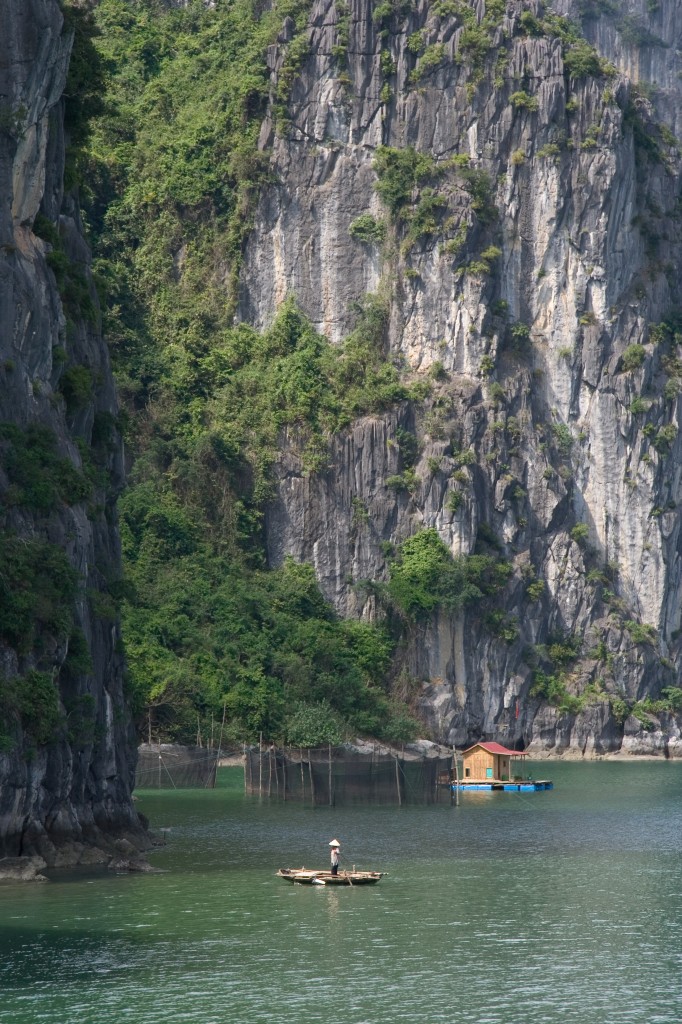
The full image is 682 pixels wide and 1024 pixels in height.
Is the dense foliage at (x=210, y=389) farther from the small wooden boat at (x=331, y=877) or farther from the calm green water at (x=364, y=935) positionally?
the small wooden boat at (x=331, y=877)

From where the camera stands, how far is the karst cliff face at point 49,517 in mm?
46094

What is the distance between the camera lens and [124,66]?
12000cm

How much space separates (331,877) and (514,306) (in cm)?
6909

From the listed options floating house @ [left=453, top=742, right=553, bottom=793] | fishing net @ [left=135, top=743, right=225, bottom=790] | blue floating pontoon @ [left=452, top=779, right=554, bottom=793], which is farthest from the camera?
floating house @ [left=453, top=742, right=553, bottom=793]

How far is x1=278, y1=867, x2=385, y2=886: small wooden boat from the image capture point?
4675cm

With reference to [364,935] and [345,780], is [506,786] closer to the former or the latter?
[345,780]

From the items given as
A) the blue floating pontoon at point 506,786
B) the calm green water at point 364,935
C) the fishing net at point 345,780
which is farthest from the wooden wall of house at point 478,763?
the calm green water at point 364,935

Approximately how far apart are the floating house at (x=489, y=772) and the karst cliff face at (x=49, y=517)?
32607 mm

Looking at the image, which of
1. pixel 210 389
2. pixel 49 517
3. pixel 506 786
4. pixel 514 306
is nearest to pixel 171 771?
pixel 506 786

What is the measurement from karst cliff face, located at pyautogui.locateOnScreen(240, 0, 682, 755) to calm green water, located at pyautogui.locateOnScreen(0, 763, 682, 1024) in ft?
153

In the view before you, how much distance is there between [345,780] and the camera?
235 ft

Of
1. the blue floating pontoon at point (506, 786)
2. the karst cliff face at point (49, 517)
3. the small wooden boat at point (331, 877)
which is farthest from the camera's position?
the blue floating pontoon at point (506, 786)

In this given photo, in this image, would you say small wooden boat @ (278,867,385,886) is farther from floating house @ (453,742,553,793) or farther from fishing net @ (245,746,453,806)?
floating house @ (453,742,553,793)

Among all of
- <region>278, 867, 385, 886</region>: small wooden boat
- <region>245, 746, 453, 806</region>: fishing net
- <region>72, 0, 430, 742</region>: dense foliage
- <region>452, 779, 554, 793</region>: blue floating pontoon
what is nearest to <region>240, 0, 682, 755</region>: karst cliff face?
<region>72, 0, 430, 742</region>: dense foliage
